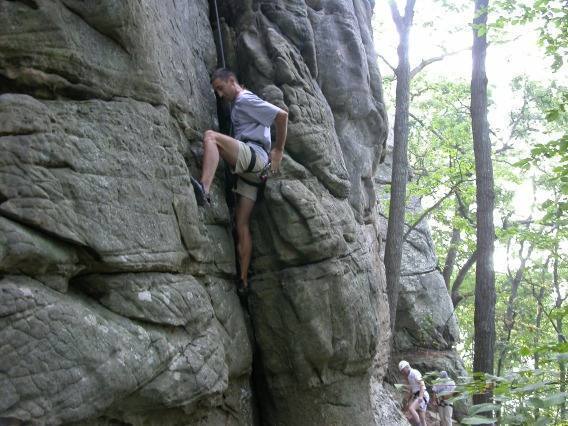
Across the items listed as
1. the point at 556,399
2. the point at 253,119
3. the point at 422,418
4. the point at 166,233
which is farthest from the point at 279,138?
the point at 422,418

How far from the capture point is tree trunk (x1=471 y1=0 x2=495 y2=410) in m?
10.6

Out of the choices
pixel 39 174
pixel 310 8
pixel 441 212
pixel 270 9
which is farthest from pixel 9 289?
pixel 441 212

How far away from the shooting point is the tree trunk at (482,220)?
10.6 m

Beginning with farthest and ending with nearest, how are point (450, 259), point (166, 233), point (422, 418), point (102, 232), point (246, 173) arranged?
point (450, 259) → point (422, 418) → point (246, 173) → point (166, 233) → point (102, 232)

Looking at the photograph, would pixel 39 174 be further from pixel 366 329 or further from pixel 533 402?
pixel 366 329

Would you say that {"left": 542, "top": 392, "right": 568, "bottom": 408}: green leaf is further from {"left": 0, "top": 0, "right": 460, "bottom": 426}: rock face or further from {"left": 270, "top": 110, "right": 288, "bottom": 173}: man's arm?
{"left": 270, "top": 110, "right": 288, "bottom": 173}: man's arm

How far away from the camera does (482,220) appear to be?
11.6 m

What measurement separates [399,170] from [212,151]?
7.78 m

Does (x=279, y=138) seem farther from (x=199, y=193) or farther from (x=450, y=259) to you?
(x=450, y=259)

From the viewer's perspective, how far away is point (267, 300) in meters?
7.27

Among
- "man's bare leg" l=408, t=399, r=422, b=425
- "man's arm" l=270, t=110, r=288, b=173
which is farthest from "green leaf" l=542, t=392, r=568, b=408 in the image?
"man's bare leg" l=408, t=399, r=422, b=425

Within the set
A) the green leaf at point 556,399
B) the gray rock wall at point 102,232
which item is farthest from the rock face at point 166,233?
the green leaf at point 556,399

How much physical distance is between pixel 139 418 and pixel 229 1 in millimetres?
5818

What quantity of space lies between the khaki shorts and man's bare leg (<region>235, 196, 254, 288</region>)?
0.08m
